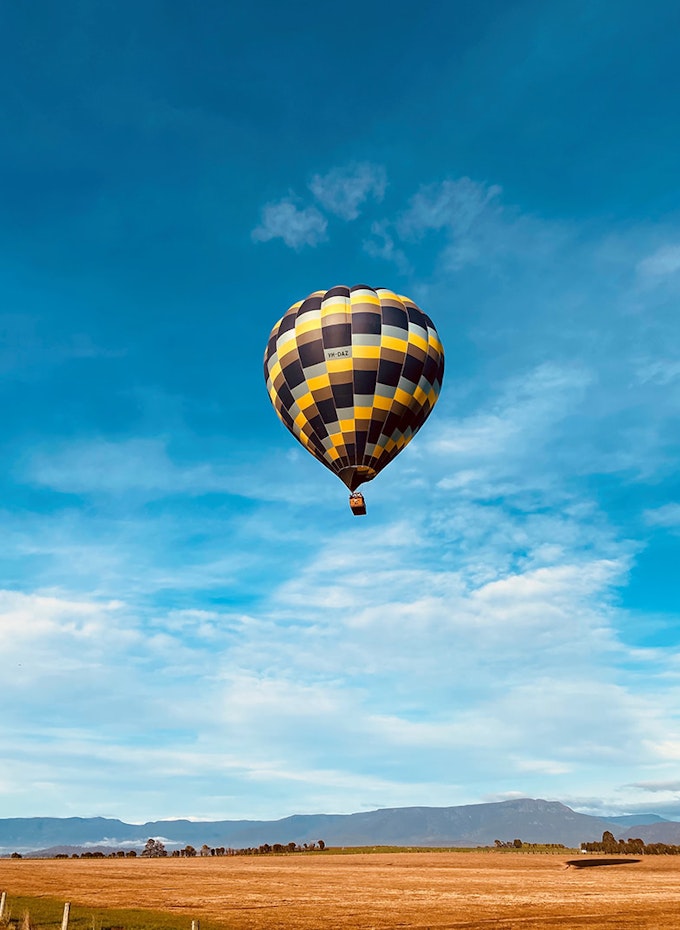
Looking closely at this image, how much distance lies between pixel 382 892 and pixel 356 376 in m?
33.0

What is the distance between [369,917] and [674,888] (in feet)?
91.8

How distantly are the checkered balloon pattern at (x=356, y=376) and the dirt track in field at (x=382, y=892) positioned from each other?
23514mm

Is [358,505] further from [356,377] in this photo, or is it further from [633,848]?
[633,848]

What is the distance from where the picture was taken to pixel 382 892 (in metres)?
52.8

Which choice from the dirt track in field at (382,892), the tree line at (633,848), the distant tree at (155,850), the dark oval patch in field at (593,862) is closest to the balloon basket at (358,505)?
the dirt track in field at (382,892)

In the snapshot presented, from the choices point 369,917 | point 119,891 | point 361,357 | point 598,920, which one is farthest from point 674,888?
point 361,357

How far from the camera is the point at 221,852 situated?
12144 centimetres

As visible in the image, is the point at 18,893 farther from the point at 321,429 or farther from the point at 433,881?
the point at 321,429

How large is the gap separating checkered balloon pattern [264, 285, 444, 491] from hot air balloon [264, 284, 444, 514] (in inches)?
2.4

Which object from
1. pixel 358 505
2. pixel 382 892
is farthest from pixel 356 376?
pixel 382 892

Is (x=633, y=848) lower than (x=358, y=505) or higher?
lower

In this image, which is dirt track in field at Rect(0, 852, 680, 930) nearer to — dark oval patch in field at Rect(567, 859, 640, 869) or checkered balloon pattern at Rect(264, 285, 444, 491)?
dark oval patch in field at Rect(567, 859, 640, 869)

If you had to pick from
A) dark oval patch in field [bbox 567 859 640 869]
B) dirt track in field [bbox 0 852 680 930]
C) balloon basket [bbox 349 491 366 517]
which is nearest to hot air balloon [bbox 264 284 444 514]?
balloon basket [bbox 349 491 366 517]

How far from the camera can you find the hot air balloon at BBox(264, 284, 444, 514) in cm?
4988
